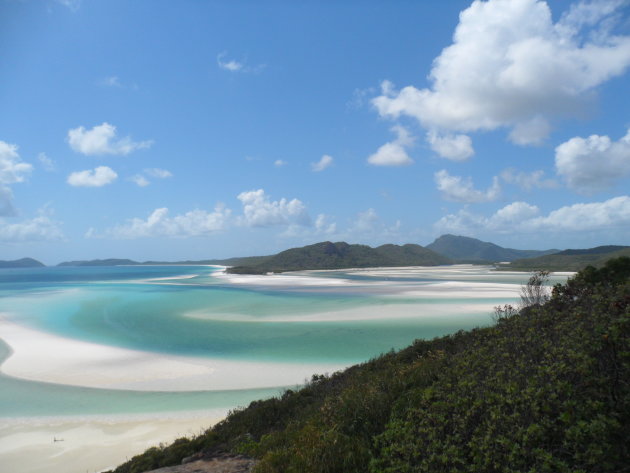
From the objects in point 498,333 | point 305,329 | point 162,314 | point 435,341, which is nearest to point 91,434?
point 435,341

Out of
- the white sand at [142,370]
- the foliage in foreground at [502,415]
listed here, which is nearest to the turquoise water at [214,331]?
the white sand at [142,370]

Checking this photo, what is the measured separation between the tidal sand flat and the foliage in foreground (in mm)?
7294

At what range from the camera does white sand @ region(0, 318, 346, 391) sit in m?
18.8

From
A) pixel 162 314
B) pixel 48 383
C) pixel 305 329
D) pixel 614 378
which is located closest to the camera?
pixel 614 378

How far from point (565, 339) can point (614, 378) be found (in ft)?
3.56

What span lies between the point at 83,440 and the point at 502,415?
14.4m

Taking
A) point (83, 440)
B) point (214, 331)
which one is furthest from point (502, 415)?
point (214, 331)

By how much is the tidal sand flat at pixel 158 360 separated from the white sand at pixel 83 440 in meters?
0.04

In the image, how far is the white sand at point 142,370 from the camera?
18.8 metres

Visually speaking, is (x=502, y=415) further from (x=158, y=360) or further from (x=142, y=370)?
(x=158, y=360)

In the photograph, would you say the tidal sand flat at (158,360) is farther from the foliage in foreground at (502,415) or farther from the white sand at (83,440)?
the foliage in foreground at (502,415)

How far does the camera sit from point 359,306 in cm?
4447

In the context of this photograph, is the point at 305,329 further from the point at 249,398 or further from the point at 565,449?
the point at 565,449

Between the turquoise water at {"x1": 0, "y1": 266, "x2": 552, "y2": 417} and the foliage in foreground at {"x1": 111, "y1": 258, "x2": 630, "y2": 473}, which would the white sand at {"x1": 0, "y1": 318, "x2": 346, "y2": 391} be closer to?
the turquoise water at {"x1": 0, "y1": 266, "x2": 552, "y2": 417}
